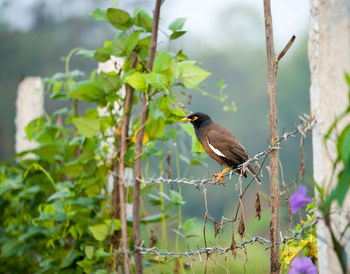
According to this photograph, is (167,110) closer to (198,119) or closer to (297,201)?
(198,119)

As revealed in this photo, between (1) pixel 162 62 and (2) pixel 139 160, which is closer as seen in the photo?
(1) pixel 162 62

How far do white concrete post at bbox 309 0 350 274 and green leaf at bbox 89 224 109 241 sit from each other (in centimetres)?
119

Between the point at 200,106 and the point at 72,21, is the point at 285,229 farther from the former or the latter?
the point at 72,21

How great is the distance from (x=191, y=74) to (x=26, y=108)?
2167 millimetres

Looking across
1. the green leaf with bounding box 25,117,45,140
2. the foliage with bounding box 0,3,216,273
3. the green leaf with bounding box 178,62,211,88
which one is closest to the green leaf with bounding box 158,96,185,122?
the foliage with bounding box 0,3,216,273

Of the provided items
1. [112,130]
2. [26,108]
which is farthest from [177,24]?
[26,108]

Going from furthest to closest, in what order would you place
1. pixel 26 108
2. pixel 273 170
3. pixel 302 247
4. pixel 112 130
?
pixel 26 108 < pixel 112 130 < pixel 302 247 < pixel 273 170

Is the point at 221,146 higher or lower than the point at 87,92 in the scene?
lower

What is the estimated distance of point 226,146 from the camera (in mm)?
1861

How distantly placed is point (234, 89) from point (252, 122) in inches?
94.3

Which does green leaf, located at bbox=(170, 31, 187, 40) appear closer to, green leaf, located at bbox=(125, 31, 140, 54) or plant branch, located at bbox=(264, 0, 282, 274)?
green leaf, located at bbox=(125, 31, 140, 54)

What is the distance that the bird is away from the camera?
183 centimetres

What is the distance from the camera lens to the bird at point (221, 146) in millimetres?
1827

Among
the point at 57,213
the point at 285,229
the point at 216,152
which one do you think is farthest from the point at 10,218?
the point at 285,229
